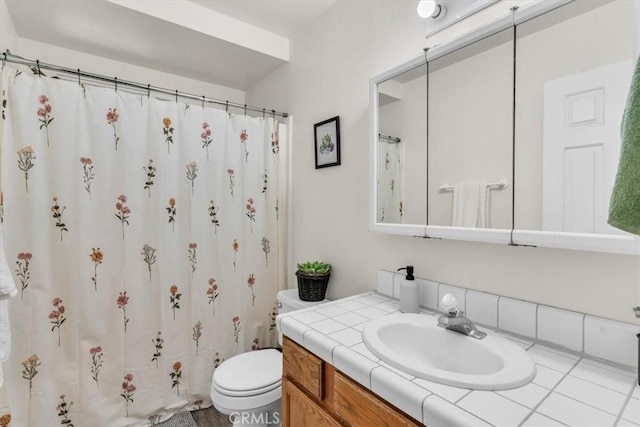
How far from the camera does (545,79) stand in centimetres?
94

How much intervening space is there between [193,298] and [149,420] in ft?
2.26

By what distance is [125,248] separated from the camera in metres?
1.64

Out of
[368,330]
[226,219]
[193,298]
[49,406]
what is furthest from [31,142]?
[368,330]

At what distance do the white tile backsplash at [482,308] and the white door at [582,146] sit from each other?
33 cm

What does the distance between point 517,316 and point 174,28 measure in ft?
7.25

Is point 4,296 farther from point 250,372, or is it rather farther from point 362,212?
point 362,212

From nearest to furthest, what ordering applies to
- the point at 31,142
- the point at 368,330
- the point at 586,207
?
the point at 586,207 < the point at 368,330 < the point at 31,142

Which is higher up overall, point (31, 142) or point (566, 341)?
point (31, 142)

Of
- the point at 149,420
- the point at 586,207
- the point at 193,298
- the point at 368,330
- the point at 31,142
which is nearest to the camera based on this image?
the point at 586,207

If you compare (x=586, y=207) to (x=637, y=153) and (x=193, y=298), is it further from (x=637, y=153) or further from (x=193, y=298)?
(x=193, y=298)

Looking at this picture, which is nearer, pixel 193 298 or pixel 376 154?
pixel 376 154

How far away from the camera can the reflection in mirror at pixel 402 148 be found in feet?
4.21

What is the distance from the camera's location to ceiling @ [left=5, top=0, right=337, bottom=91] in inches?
65.5

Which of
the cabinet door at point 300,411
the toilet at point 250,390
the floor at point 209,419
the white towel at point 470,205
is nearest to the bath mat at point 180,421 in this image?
the floor at point 209,419
